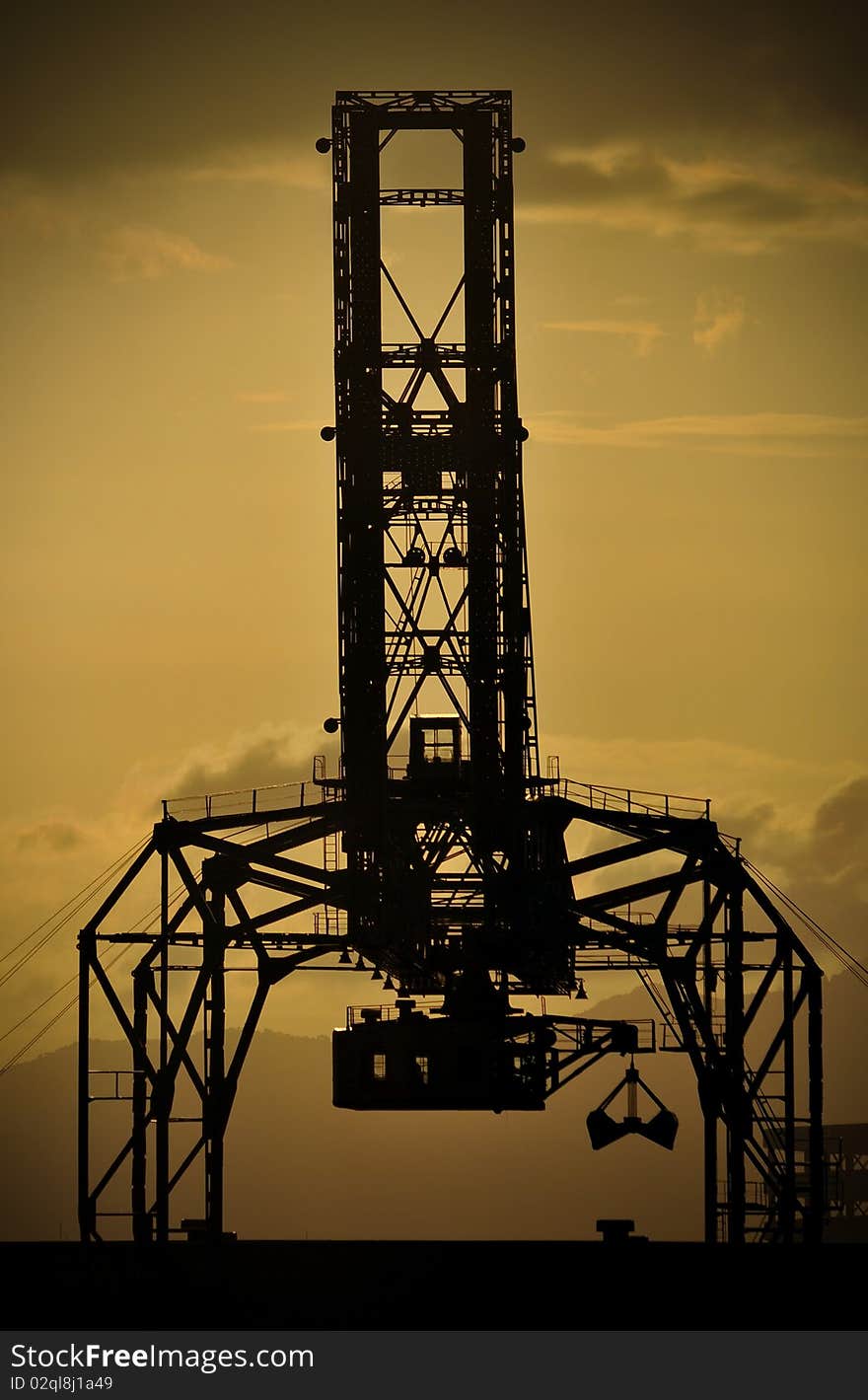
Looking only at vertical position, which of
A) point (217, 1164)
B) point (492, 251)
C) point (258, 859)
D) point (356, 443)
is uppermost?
point (492, 251)

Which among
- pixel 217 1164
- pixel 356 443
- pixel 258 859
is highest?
pixel 356 443

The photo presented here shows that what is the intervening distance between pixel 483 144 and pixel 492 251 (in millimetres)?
2796

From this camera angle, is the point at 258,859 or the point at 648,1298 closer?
the point at 648,1298

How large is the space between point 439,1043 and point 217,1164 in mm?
7790

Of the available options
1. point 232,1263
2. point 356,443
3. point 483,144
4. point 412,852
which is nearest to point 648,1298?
point 232,1263

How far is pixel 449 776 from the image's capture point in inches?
3041
